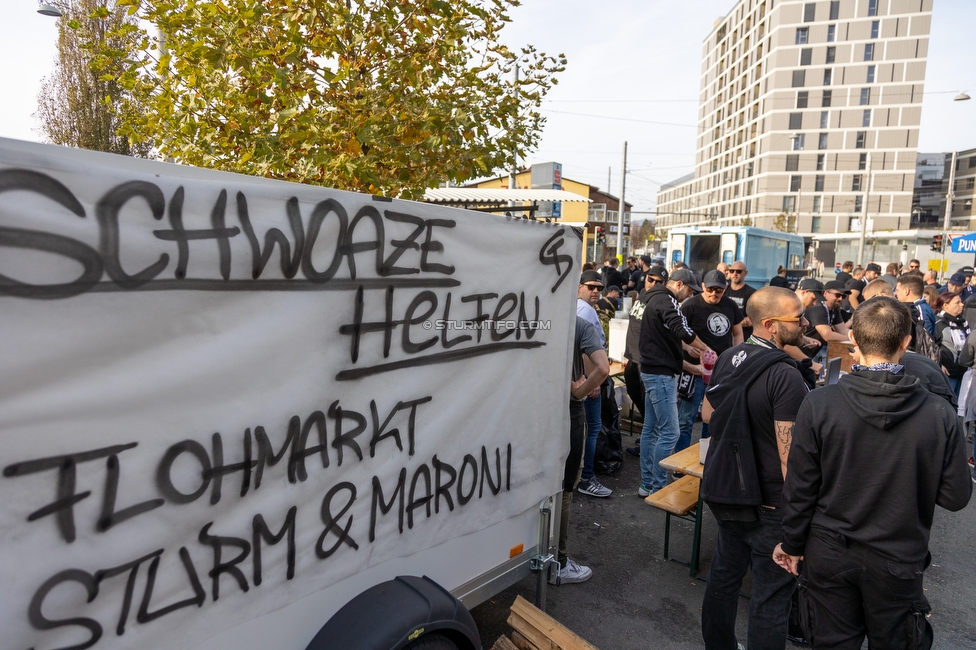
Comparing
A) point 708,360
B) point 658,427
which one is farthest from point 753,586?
point 708,360

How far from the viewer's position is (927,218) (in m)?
77.8

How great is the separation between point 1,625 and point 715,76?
332 ft

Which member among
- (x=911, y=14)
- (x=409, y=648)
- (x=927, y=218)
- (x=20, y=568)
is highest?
(x=911, y=14)

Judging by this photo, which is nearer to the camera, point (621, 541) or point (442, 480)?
point (442, 480)

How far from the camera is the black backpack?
277 centimetres

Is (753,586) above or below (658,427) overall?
below

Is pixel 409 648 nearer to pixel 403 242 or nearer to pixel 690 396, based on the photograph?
pixel 403 242

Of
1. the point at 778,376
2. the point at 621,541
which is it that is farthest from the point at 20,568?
the point at 621,541

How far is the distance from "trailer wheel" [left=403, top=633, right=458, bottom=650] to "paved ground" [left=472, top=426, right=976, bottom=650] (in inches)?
48.7

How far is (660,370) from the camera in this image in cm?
511

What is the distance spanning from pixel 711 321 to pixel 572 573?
9.25ft

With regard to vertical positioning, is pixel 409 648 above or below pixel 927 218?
below

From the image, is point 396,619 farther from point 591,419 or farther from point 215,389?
point 591,419

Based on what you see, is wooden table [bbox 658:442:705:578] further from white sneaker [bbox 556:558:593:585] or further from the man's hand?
the man's hand
